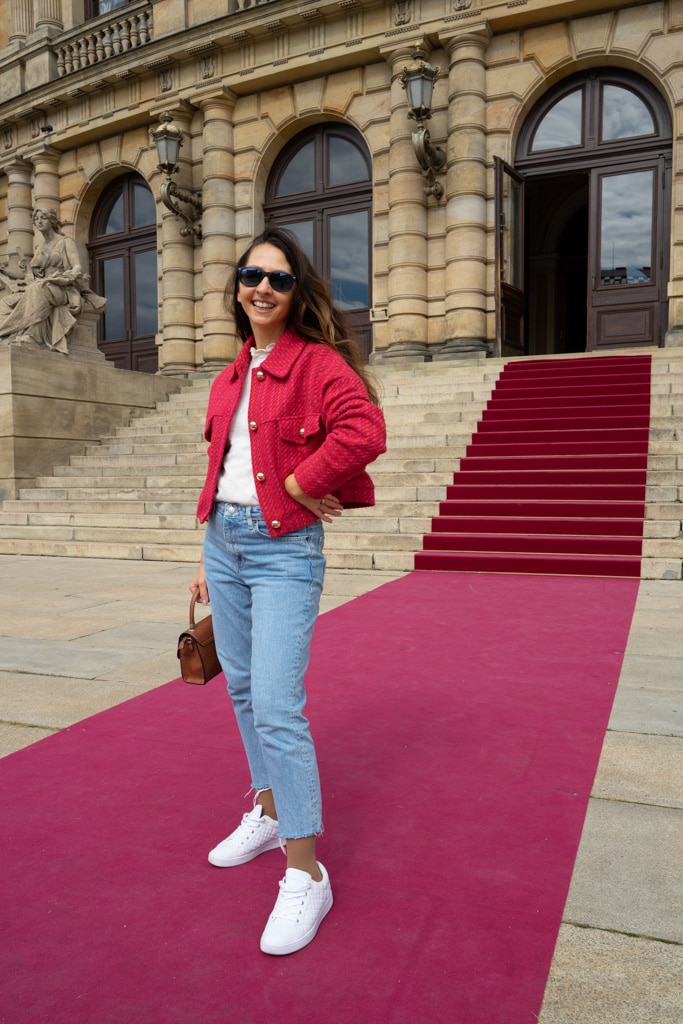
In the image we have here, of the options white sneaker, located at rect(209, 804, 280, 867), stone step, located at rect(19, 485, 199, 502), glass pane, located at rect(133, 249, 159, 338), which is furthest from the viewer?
glass pane, located at rect(133, 249, 159, 338)

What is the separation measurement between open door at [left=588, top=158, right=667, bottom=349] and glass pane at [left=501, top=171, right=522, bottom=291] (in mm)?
1301

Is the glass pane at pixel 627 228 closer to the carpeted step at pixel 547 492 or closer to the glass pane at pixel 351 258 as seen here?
the glass pane at pixel 351 258

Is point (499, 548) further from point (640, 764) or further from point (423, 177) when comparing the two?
point (423, 177)

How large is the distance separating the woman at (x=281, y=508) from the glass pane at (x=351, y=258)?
48.5ft

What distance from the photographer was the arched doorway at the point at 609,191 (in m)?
14.3

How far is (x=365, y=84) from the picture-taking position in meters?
15.8

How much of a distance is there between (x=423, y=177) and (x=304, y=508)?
566 inches

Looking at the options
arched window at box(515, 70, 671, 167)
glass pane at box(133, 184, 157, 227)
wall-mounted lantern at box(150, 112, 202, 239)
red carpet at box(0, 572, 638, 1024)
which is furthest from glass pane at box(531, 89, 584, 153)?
red carpet at box(0, 572, 638, 1024)

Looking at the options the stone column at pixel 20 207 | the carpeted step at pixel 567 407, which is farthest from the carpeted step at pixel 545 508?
the stone column at pixel 20 207

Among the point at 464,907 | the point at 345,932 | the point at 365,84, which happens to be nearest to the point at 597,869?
the point at 464,907

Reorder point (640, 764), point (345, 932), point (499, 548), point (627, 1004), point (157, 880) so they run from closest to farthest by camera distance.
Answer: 1. point (627, 1004)
2. point (345, 932)
3. point (157, 880)
4. point (640, 764)
5. point (499, 548)

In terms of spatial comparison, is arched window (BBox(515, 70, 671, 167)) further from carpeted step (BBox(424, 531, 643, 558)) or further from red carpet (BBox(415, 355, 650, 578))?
carpeted step (BBox(424, 531, 643, 558))

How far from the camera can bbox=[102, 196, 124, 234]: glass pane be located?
1964 cm

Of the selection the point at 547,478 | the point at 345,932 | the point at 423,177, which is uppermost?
the point at 423,177
